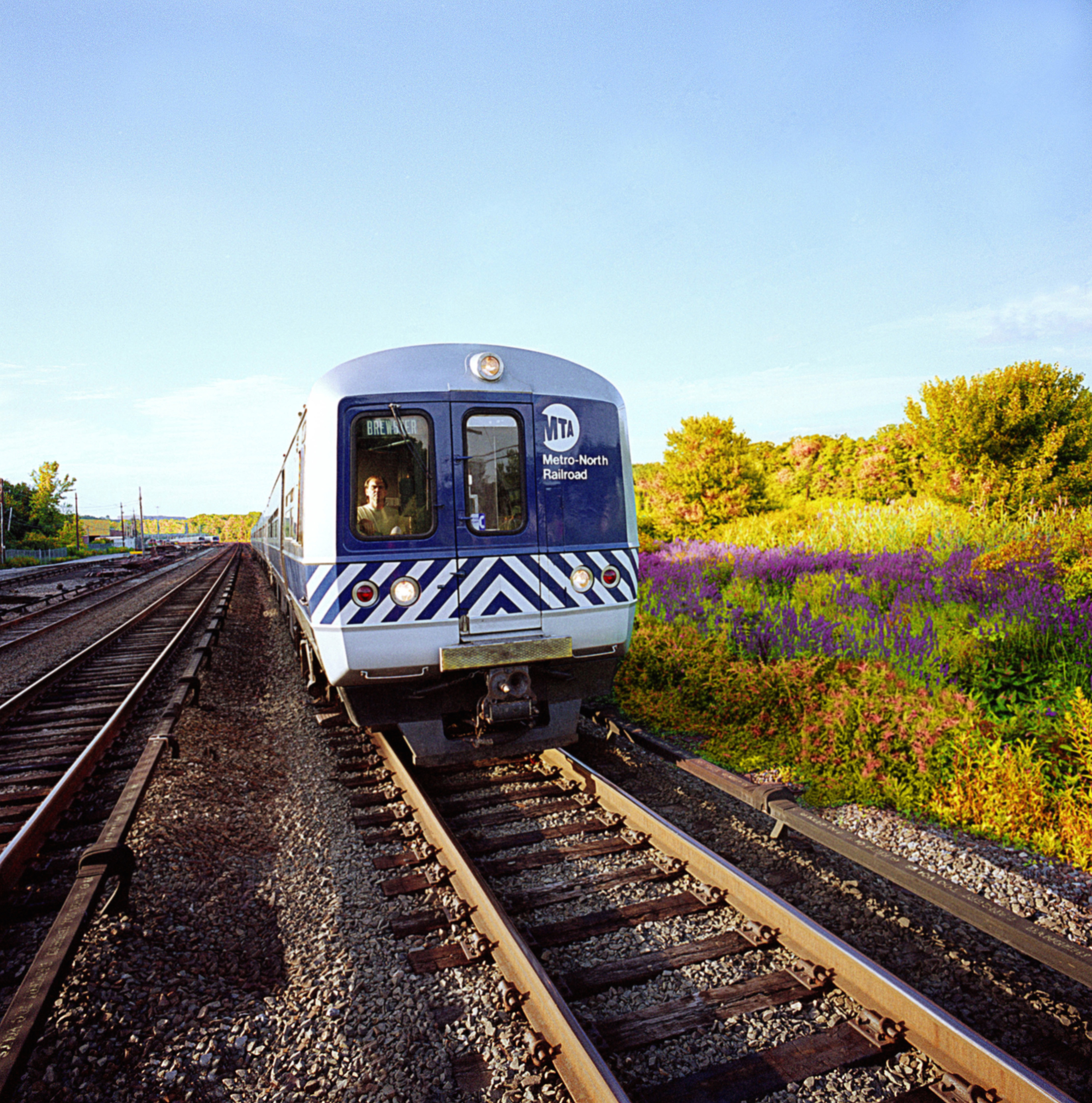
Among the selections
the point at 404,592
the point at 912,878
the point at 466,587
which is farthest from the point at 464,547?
the point at 912,878

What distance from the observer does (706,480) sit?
66.0 ft

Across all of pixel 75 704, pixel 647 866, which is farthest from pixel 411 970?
pixel 75 704

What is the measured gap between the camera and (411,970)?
→ 324 cm

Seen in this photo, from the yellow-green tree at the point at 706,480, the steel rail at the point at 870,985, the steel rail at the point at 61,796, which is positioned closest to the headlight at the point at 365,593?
the steel rail at the point at 870,985

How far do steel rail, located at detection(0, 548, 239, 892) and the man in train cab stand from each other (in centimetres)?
295

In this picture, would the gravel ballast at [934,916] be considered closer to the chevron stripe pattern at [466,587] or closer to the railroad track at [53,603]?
the chevron stripe pattern at [466,587]

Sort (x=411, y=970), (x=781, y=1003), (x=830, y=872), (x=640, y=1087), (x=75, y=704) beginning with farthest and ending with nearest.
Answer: (x=75, y=704)
(x=830, y=872)
(x=411, y=970)
(x=781, y=1003)
(x=640, y=1087)

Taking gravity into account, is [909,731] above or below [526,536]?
below

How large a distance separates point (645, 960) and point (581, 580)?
280 centimetres

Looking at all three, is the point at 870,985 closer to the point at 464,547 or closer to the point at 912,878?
the point at 912,878

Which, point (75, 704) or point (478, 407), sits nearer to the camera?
point (478, 407)

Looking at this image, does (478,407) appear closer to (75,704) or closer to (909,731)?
(909,731)

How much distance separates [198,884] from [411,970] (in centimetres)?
168

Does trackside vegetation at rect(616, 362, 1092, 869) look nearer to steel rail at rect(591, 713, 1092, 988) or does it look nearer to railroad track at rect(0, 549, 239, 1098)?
steel rail at rect(591, 713, 1092, 988)
